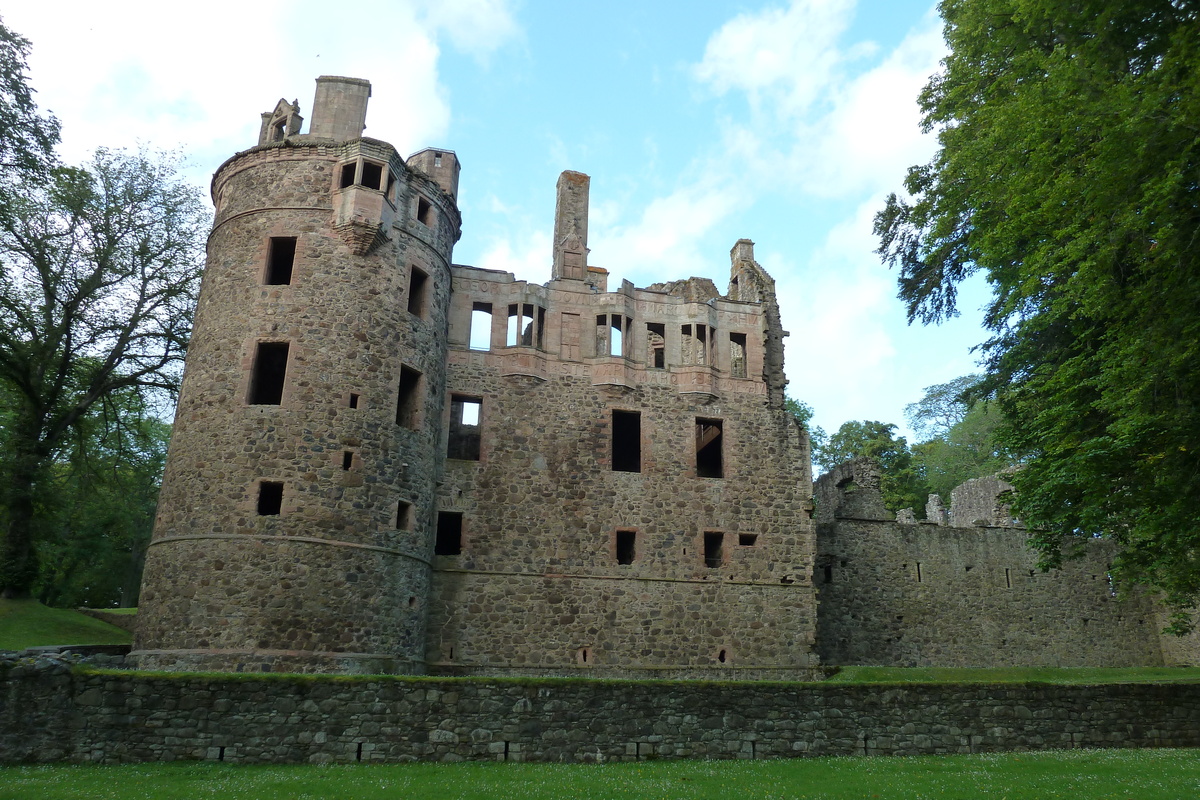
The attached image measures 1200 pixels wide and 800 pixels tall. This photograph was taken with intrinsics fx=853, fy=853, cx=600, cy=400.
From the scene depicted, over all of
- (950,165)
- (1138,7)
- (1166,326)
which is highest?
(950,165)

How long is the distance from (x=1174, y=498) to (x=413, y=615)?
14.7 metres

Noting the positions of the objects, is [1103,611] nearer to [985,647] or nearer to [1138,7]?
[985,647]

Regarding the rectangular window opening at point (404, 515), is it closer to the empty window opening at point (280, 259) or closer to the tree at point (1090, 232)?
the empty window opening at point (280, 259)

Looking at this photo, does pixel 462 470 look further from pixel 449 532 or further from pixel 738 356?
pixel 738 356

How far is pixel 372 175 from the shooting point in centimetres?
2094

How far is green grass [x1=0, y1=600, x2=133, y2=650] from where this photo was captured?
22.8 m

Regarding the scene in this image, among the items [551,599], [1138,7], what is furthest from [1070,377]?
[551,599]

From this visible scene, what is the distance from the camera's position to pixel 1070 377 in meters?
16.1

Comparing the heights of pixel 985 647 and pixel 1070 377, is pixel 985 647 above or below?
below

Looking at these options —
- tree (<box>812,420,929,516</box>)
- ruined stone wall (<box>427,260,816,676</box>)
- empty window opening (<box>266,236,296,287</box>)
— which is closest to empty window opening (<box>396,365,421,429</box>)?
ruined stone wall (<box>427,260,816,676</box>)

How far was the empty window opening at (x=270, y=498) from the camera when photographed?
18.0m

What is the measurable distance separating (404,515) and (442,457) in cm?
272

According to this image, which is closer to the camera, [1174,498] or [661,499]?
[1174,498]

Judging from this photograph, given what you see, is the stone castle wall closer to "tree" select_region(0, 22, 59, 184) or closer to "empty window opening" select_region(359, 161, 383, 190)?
"empty window opening" select_region(359, 161, 383, 190)
